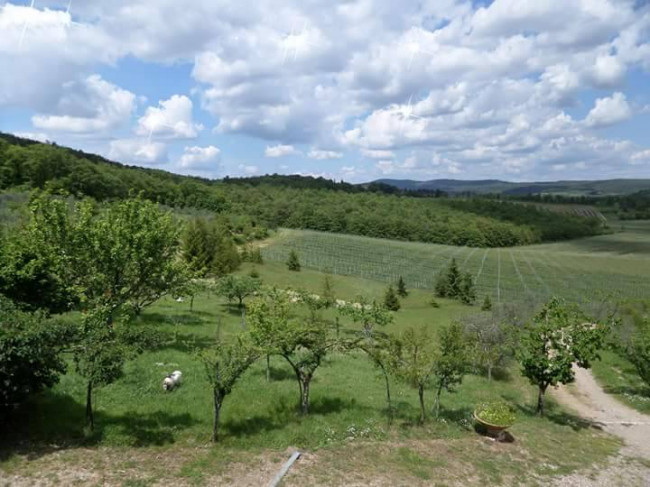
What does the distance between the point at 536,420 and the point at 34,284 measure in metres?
22.7

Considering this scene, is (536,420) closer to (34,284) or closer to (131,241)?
(131,241)

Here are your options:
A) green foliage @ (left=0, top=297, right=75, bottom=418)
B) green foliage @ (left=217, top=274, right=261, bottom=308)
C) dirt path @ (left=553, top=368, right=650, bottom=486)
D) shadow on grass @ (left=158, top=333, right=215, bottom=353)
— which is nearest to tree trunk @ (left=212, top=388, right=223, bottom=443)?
green foliage @ (left=0, top=297, right=75, bottom=418)

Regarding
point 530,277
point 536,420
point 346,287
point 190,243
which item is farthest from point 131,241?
point 530,277

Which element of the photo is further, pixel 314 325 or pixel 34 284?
pixel 34 284

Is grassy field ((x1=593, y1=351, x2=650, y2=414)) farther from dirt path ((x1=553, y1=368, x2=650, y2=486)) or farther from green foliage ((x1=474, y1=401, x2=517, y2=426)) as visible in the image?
green foliage ((x1=474, y1=401, x2=517, y2=426))

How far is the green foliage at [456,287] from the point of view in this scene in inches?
2606

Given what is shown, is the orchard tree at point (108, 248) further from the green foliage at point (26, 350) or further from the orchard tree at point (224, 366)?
the orchard tree at point (224, 366)

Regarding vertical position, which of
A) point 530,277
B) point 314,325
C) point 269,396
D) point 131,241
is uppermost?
point 131,241

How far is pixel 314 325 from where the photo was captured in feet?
51.6

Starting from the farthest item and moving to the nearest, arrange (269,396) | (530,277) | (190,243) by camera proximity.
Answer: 1. (530,277)
2. (190,243)
3. (269,396)

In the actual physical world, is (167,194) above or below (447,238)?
above

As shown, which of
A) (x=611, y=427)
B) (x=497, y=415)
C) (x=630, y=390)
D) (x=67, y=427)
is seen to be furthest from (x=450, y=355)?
(x=630, y=390)

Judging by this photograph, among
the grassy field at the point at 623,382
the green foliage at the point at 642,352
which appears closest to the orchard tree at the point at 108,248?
the green foliage at the point at 642,352

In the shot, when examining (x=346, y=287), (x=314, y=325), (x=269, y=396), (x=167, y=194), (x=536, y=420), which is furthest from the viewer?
(x=167, y=194)
